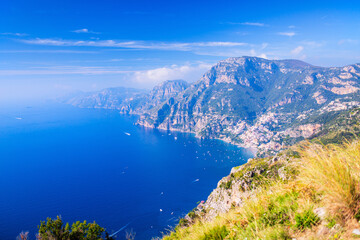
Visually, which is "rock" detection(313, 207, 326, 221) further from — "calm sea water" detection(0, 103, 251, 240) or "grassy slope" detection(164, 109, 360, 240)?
"calm sea water" detection(0, 103, 251, 240)

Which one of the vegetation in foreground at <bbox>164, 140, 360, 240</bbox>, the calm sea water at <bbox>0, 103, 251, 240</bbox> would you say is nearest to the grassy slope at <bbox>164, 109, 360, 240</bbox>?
the vegetation in foreground at <bbox>164, 140, 360, 240</bbox>

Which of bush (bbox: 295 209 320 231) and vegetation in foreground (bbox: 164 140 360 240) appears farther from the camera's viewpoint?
bush (bbox: 295 209 320 231)

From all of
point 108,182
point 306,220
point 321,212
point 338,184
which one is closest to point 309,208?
point 321,212

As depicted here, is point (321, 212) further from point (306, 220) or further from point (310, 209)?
point (306, 220)

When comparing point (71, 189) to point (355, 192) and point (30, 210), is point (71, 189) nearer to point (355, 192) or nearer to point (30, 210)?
point (30, 210)

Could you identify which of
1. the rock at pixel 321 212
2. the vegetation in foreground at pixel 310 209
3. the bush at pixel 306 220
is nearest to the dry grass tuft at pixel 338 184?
the vegetation in foreground at pixel 310 209

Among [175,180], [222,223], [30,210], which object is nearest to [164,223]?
[175,180]

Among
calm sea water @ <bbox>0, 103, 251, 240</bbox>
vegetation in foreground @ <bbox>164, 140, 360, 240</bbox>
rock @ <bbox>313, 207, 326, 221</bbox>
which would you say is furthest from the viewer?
calm sea water @ <bbox>0, 103, 251, 240</bbox>
